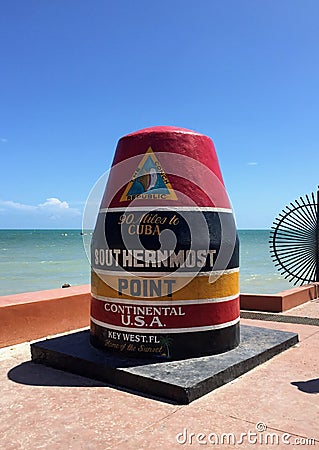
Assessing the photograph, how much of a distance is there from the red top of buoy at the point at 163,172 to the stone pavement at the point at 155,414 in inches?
89.9

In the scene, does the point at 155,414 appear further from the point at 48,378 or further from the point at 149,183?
the point at 149,183

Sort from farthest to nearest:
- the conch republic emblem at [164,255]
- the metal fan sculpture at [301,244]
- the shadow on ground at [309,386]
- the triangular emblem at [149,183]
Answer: the metal fan sculpture at [301,244]
the triangular emblem at [149,183]
the conch republic emblem at [164,255]
the shadow on ground at [309,386]

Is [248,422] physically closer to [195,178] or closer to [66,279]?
[195,178]

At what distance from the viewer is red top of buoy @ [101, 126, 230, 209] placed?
19.9ft

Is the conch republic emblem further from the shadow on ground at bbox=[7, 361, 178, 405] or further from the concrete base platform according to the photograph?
the shadow on ground at bbox=[7, 361, 178, 405]

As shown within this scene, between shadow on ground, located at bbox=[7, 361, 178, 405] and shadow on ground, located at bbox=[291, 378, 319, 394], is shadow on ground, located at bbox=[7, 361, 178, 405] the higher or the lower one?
the higher one

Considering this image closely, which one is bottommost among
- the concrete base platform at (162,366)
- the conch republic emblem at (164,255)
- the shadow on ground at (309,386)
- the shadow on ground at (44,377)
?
the shadow on ground at (309,386)

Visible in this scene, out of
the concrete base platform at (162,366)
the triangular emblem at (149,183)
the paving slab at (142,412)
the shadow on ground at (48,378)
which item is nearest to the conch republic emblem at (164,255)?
the triangular emblem at (149,183)

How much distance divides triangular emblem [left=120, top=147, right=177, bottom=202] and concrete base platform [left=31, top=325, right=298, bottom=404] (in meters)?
2.04

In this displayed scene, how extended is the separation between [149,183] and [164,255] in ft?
3.25

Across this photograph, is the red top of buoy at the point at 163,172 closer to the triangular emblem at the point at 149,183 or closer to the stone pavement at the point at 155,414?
the triangular emblem at the point at 149,183

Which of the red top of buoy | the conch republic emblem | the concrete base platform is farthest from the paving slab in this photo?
the red top of buoy

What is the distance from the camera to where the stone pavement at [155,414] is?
4.04 meters

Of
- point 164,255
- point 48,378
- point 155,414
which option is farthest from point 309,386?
point 48,378
